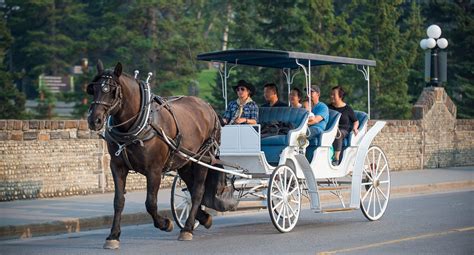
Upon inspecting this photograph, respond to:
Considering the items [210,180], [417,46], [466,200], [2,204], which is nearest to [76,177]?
[2,204]

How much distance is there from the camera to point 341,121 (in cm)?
1683

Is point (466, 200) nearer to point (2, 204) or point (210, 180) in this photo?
point (210, 180)

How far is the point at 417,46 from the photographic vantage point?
4247 cm

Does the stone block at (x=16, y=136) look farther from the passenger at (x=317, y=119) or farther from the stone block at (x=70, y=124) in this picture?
the passenger at (x=317, y=119)

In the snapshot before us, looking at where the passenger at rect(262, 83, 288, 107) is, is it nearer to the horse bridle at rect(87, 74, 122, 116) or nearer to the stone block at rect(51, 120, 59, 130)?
the horse bridle at rect(87, 74, 122, 116)

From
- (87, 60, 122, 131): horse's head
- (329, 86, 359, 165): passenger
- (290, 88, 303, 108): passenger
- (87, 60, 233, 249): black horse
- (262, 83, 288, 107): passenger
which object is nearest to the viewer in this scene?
(87, 60, 122, 131): horse's head

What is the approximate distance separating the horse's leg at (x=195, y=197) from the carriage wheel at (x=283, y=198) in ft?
3.12

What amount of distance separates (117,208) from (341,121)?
5185 millimetres

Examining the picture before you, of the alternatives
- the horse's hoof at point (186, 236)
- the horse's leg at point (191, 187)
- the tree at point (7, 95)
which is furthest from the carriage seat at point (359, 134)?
the tree at point (7, 95)

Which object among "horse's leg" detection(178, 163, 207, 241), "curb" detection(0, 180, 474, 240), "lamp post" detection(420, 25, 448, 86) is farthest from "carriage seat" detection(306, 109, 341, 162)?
"lamp post" detection(420, 25, 448, 86)

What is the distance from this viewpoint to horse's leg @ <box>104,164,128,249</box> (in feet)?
41.9

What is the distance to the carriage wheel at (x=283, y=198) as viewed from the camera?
1416 cm

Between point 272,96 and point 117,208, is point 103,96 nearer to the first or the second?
point 117,208

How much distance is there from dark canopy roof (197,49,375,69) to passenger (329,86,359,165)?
0.89 meters
